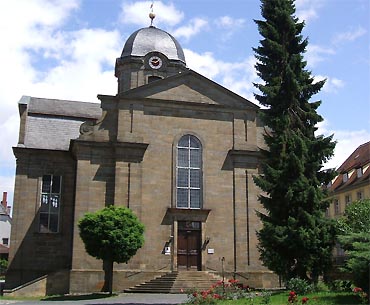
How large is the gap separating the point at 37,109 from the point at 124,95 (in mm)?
9256

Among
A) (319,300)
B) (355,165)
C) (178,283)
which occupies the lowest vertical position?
(178,283)

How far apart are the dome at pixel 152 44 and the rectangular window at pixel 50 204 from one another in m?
13.3

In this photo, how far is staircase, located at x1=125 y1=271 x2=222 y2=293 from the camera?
94.0 feet

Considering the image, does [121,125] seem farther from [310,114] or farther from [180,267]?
[310,114]

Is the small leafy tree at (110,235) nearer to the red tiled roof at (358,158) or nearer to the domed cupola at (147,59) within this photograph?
the domed cupola at (147,59)

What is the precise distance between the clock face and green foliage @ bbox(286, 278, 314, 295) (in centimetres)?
2512

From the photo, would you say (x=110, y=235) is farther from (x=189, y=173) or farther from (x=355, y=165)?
(x=355, y=165)

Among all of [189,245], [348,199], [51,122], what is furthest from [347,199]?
[51,122]

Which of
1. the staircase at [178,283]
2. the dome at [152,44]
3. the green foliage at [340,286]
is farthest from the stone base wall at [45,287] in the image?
the dome at [152,44]

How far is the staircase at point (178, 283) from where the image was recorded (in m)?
28.6

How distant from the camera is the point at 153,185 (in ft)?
107

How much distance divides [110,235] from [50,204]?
10.0 meters

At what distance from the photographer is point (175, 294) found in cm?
2769

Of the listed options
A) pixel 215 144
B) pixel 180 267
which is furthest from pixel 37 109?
pixel 180 267
